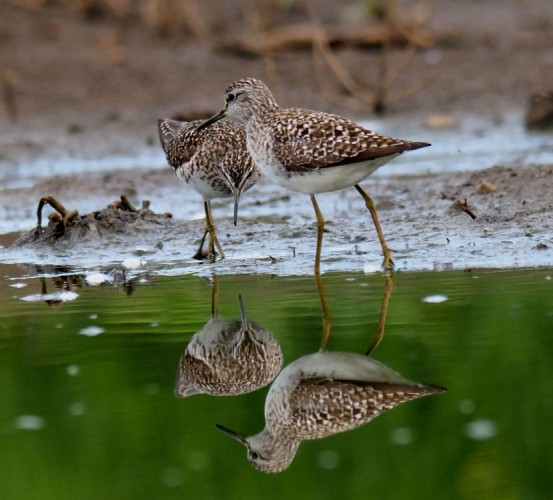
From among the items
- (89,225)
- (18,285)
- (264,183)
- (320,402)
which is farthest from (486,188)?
(320,402)

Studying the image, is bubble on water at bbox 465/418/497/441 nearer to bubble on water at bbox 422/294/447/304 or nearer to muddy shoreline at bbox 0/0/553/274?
bubble on water at bbox 422/294/447/304

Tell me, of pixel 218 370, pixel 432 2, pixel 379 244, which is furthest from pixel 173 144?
pixel 432 2

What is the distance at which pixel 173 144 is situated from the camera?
9969mm

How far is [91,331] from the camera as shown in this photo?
7.55 m

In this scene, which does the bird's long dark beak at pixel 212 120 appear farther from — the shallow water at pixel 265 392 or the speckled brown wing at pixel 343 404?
the speckled brown wing at pixel 343 404

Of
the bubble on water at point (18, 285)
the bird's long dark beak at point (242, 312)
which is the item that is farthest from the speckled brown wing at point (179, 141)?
the bird's long dark beak at point (242, 312)

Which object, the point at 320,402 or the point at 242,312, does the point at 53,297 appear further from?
the point at 320,402

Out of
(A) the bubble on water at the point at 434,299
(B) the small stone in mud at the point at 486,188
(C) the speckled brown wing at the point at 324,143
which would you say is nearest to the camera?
(A) the bubble on water at the point at 434,299

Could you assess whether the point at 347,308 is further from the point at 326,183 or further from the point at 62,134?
the point at 62,134

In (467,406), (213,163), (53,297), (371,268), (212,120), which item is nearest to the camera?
(467,406)

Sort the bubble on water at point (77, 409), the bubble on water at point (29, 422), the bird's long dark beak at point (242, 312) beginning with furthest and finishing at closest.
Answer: the bird's long dark beak at point (242, 312)
the bubble on water at point (77, 409)
the bubble on water at point (29, 422)

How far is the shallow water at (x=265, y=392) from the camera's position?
5.49 metres

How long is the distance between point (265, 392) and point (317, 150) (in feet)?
7.17

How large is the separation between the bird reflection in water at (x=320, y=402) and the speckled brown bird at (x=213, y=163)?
2739 mm
